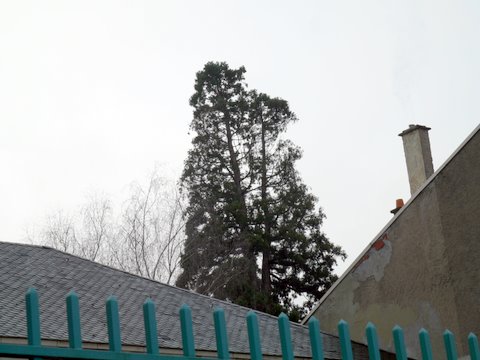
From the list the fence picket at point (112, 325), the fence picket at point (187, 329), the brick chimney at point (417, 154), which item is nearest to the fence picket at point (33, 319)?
the fence picket at point (112, 325)

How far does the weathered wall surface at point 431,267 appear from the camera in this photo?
14.2m

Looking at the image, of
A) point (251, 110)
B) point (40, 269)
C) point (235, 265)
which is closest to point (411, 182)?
point (40, 269)

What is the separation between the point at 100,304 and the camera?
11625mm

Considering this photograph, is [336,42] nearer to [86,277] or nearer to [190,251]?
[190,251]

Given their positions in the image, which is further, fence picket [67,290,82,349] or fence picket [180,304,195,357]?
fence picket [180,304,195,357]

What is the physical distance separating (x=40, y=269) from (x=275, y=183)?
2923cm

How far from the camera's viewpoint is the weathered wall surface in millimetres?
14211

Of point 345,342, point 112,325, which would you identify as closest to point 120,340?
point 112,325

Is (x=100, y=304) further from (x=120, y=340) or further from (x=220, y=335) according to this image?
(x=120, y=340)

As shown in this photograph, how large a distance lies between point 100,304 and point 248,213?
94.3ft

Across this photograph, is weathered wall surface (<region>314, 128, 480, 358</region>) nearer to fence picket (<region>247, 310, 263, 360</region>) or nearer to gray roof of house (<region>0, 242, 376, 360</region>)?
gray roof of house (<region>0, 242, 376, 360</region>)

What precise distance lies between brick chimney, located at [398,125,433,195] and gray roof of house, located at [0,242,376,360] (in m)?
6.63

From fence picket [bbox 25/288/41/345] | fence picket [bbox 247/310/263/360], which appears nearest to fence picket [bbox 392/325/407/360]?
fence picket [bbox 247/310/263/360]

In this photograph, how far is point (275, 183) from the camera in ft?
136
